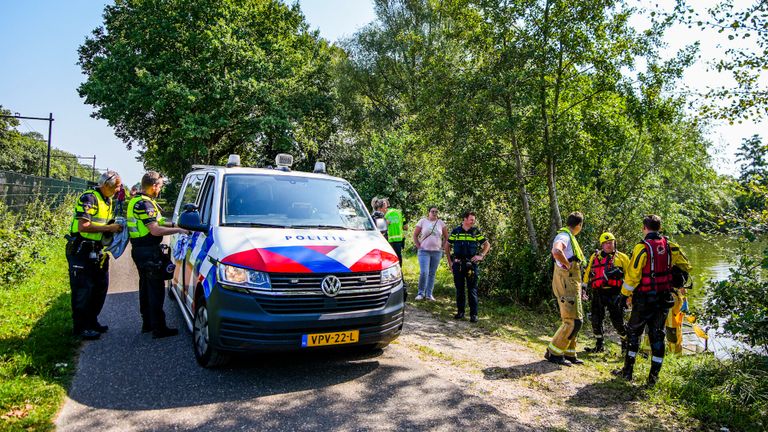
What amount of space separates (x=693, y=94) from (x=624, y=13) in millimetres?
2482

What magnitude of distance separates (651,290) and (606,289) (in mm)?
2011

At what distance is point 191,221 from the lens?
5008 mm

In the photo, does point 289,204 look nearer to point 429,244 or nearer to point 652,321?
point 652,321

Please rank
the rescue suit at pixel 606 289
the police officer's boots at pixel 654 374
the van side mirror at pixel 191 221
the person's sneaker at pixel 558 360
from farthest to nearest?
the rescue suit at pixel 606 289
the person's sneaker at pixel 558 360
the police officer's boots at pixel 654 374
the van side mirror at pixel 191 221

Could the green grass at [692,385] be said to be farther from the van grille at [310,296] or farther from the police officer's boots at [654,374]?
the van grille at [310,296]

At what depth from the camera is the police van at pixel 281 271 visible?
4.22 metres

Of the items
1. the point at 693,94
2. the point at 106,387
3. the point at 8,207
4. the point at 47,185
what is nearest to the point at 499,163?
the point at 693,94

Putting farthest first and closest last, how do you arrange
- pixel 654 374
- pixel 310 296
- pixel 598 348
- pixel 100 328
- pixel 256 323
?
pixel 598 348 < pixel 100 328 < pixel 654 374 < pixel 310 296 < pixel 256 323

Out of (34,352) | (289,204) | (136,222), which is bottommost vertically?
(34,352)

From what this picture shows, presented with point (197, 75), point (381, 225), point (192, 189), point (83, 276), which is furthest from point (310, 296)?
point (197, 75)

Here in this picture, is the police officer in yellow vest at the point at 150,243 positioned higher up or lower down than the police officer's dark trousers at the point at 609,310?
higher up

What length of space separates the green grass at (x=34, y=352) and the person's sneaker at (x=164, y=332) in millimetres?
839

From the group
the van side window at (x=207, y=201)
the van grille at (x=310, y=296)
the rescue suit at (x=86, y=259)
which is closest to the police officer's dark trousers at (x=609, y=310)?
the van grille at (x=310, y=296)

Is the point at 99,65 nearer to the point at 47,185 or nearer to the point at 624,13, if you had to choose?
the point at 47,185
